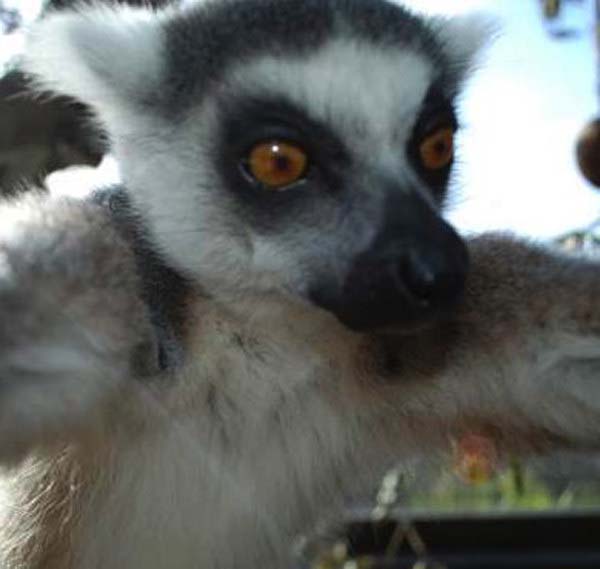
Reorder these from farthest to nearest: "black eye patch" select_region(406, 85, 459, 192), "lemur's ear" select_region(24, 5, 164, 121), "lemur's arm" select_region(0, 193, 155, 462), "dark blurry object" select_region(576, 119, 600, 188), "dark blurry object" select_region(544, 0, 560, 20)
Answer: "dark blurry object" select_region(544, 0, 560, 20)
"dark blurry object" select_region(576, 119, 600, 188)
"lemur's ear" select_region(24, 5, 164, 121)
"black eye patch" select_region(406, 85, 459, 192)
"lemur's arm" select_region(0, 193, 155, 462)

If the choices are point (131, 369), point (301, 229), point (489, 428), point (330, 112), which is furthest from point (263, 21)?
point (489, 428)

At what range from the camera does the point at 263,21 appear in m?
2.14

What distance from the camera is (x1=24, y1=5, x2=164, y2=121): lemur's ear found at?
2.30 m

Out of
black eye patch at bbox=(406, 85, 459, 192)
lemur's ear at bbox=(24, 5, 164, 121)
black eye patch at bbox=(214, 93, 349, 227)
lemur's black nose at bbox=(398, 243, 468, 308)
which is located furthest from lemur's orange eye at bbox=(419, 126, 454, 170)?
lemur's ear at bbox=(24, 5, 164, 121)

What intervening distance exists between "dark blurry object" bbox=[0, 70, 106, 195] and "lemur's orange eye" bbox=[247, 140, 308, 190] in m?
0.48

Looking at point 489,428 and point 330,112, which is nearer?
point 330,112

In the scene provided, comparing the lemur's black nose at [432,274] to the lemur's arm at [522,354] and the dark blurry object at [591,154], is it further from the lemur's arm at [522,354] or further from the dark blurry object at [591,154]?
the dark blurry object at [591,154]

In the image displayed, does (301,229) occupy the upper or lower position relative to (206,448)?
upper

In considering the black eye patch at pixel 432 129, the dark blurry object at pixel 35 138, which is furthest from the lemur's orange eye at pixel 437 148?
the dark blurry object at pixel 35 138

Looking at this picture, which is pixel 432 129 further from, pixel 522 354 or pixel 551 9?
pixel 551 9

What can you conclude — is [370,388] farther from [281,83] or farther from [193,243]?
[281,83]

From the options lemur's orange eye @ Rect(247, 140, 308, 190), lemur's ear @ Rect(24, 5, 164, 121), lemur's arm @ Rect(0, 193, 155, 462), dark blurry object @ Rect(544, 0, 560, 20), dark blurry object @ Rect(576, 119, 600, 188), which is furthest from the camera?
dark blurry object @ Rect(544, 0, 560, 20)

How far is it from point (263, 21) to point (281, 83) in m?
0.16

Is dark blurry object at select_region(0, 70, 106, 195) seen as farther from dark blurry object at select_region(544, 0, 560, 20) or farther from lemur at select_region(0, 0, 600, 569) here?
dark blurry object at select_region(544, 0, 560, 20)
